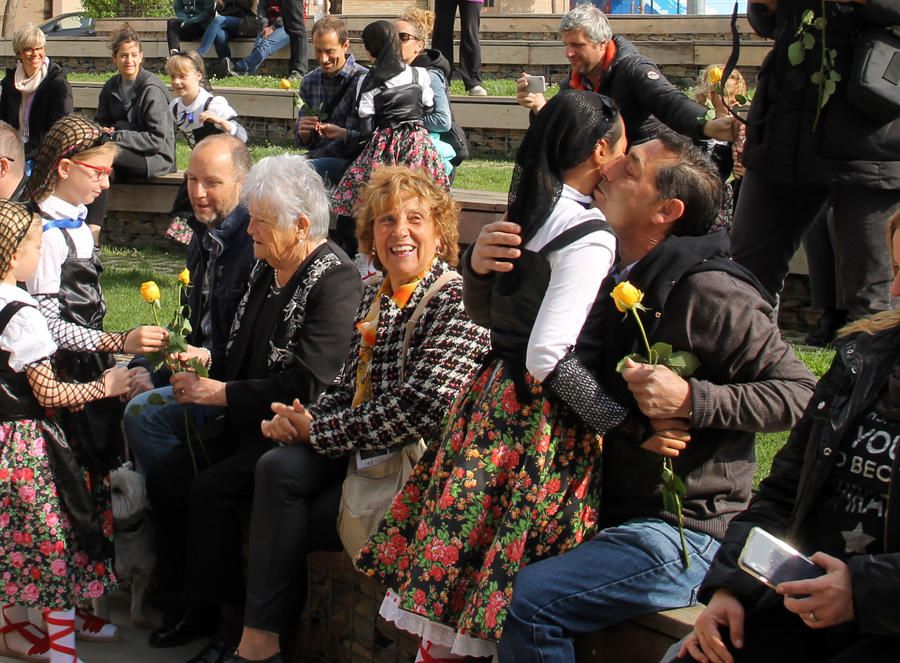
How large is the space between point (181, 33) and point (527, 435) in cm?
1381

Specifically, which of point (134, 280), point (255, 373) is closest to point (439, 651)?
point (255, 373)

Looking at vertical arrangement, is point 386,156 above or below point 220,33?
below

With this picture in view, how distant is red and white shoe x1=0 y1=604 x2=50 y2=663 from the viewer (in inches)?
183

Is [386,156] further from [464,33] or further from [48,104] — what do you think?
[464,33]

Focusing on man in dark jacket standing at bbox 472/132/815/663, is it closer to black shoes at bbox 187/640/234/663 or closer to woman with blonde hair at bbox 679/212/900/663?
woman with blonde hair at bbox 679/212/900/663

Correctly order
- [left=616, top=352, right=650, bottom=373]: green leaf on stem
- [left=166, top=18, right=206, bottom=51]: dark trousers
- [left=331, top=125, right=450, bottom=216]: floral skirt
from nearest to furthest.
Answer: [left=616, top=352, right=650, bottom=373]: green leaf on stem < [left=331, top=125, right=450, bottom=216]: floral skirt < [left=166, top=18, right=206, bottom=51]: dark trousers

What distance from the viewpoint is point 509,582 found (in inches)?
126

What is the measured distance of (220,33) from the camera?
15750mm

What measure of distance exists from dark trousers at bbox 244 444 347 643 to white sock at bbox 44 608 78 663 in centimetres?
77

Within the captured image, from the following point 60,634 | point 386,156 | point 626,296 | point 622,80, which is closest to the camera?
point 626,296

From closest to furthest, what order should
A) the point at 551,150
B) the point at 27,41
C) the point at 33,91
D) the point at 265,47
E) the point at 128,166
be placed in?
the point at 551,150 → the point at 128,166 → the point at 27,41 → the point at 33,91 → the point at 265,47

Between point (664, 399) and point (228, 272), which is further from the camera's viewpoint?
point (228, 272)

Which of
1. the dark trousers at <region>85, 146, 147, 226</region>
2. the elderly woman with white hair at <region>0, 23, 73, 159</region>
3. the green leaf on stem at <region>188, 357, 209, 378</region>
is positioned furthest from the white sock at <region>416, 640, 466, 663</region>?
the elderly woman with white hair at <region>0, 23, 73, 159</region>

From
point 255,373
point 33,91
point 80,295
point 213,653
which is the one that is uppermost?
point 33,91
